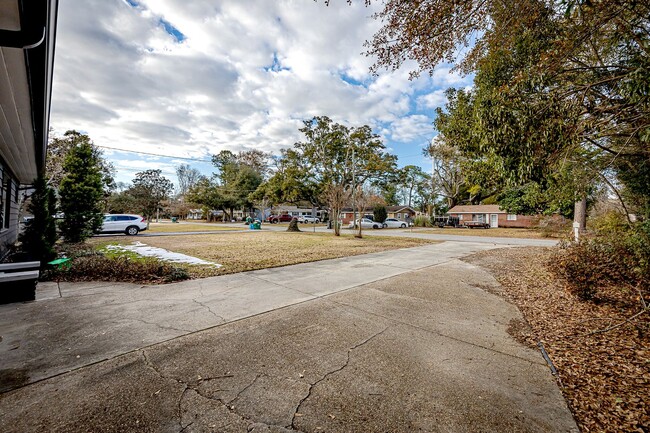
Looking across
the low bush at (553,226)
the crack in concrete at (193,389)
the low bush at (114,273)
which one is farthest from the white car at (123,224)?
the low bush at (553,226)

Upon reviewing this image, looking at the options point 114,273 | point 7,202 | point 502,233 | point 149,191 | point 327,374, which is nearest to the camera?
point 327,374

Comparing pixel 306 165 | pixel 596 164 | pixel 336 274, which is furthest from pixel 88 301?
pixel 306 165

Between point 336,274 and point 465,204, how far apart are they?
4900cm

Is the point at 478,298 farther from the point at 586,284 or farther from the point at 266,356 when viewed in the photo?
the point at 266,356

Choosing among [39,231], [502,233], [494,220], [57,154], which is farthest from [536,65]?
[494,220]

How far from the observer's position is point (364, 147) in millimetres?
28062

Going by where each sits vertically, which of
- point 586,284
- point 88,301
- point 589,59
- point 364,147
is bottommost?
point 88,301

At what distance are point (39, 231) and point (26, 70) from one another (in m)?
6.08

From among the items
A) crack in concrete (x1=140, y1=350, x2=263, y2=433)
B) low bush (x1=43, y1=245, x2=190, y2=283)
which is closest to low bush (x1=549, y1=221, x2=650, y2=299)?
crack in concrete (x1=140, y1=350, x2=263, y2=433)

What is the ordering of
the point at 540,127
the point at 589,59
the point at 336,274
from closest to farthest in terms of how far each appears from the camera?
1. the point at 540,127
2. the point at 589,59
3. the point at 336,274

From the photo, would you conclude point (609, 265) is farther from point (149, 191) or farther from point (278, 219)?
point (149, 191)

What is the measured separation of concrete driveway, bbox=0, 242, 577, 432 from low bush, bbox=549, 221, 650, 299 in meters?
1.94

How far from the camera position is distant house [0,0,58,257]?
2.28m

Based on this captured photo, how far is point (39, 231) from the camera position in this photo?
724 centimetres
